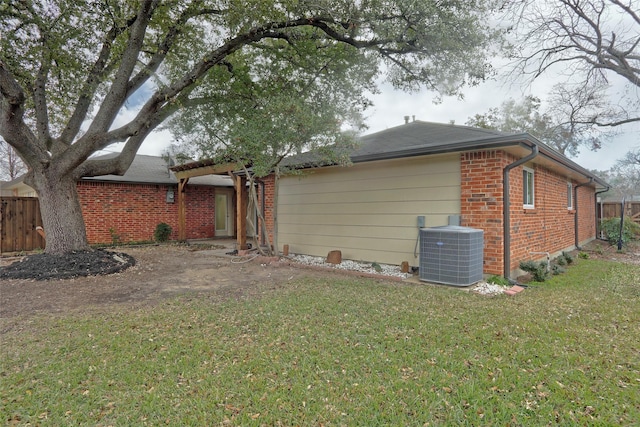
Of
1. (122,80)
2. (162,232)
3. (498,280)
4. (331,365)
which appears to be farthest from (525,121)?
(331,365)

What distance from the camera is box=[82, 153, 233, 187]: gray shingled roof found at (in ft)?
40.7

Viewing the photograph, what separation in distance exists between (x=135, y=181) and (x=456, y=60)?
11.3m

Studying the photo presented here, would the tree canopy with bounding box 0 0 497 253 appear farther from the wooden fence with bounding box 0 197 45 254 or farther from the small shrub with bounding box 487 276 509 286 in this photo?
the small shrub with bounding box 487 276 509 286

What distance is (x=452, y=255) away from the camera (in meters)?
5.52

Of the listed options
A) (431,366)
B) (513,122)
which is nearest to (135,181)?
(431,366)

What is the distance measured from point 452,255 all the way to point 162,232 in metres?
11.1

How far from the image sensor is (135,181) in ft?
40.4

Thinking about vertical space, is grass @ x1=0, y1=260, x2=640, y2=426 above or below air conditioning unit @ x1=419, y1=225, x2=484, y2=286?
below

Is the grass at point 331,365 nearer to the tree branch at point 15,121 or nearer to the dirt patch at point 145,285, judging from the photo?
the dirt patch at point 145,285

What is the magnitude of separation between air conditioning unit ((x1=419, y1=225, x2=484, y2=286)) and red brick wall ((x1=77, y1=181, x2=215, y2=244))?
10.8m

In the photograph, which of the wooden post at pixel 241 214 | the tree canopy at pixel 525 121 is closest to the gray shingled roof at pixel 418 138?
the wooden post at pixel 241 214

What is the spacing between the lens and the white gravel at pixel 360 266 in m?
6.68

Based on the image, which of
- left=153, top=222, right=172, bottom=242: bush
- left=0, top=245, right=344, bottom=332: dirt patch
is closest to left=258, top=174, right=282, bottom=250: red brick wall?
left=0, top=245, right=344, bottom=332: dirt patch

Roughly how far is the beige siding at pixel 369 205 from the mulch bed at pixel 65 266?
4.36 metres
